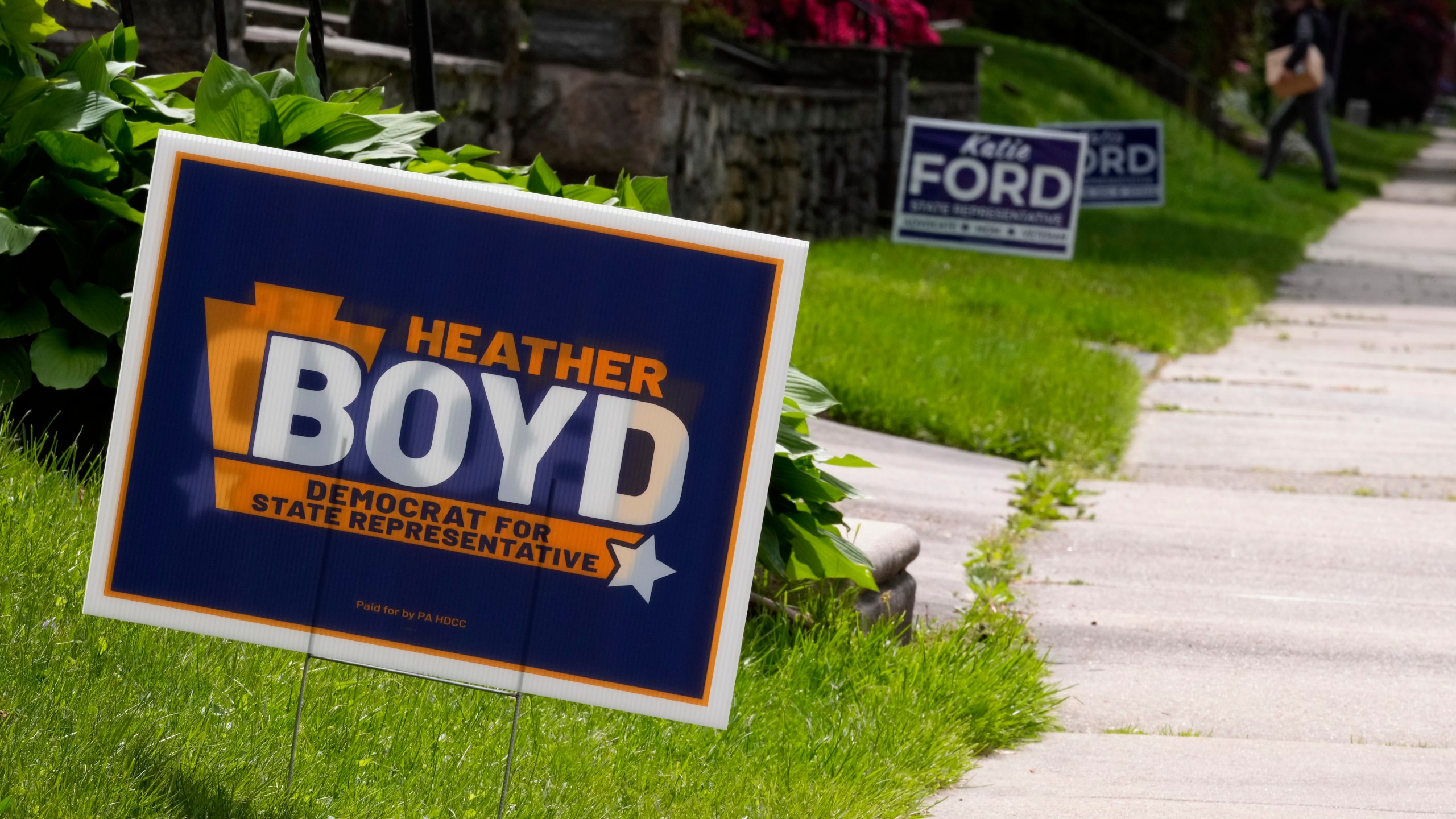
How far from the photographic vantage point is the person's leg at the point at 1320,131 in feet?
76.7

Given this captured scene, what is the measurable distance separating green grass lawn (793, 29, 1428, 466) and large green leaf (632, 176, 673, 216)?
3.60 m

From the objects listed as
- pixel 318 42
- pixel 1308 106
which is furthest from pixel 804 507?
pixel 1308 106

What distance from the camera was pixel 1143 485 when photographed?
21.7 feet

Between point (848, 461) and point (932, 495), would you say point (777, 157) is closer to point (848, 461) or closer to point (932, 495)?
point (932, 495)

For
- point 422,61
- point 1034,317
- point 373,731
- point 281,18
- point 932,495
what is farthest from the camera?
point 1034,317

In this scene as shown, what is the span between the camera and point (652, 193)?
3.55 m

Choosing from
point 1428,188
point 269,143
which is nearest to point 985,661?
point 269,143

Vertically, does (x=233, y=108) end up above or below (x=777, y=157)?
above

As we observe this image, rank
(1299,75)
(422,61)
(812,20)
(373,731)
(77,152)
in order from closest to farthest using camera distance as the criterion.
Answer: (373,731)
(77,152)
(422,61)
(812,20)
(1299,75)

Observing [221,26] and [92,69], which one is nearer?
[92,69]

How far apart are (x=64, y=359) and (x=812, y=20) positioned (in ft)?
38.2

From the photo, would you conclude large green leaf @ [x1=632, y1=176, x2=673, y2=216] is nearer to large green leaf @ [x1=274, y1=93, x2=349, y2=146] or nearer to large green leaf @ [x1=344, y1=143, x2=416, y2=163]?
large green leaf @ [x1=344, y1=143, x2=416, y2=163]

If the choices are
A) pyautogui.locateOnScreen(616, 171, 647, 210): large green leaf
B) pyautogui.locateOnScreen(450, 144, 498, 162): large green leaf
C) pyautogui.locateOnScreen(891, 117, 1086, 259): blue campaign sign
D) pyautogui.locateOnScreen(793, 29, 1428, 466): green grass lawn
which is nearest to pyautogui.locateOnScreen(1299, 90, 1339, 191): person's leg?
pyautogui.locateOnScreen(793, 29, 1428, 466): green grass lawn

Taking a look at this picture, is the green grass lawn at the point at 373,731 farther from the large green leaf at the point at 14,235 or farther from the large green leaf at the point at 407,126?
the large green leaf at the point at 407,126
